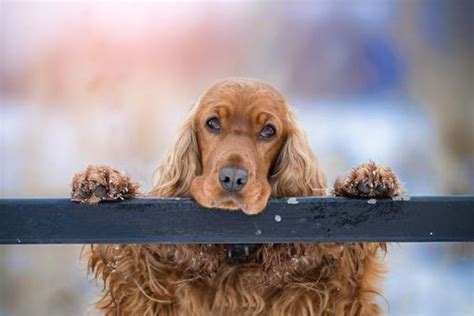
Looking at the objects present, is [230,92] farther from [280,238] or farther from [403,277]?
[403,277]

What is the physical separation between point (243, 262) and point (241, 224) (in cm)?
100

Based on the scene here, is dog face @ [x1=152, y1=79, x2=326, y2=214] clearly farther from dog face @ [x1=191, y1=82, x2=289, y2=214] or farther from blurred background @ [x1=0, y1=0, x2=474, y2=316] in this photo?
blurred background @ [x1=0, y1=0, x2=474, y2=316]

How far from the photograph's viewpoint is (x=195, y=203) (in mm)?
2619

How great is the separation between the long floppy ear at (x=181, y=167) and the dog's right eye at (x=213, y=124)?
14cm

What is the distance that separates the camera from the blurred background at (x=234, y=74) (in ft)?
18.5

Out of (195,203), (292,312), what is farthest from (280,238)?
(292,312)

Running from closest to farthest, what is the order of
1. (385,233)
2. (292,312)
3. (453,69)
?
(385,233) < (292,312) < (453,69)

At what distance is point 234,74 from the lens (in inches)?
220

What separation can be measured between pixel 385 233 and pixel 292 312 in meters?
1.06

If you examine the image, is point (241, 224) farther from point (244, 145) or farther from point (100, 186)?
point (244, 145)

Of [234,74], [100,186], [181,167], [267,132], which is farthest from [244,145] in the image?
[234,74]

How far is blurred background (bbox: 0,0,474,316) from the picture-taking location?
5.64 metres

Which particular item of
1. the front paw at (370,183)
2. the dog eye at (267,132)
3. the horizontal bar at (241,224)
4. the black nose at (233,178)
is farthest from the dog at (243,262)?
the horizontal bar at (241,224)

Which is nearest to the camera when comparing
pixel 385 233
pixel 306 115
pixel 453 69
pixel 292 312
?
pixel 385 233
